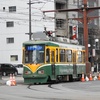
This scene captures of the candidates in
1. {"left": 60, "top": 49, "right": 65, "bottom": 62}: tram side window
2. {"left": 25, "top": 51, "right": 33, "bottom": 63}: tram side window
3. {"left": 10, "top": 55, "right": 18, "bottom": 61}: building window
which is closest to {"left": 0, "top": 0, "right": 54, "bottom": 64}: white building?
{"left": 10, "top": 55, "right": 18, "bottom": 61}: building window

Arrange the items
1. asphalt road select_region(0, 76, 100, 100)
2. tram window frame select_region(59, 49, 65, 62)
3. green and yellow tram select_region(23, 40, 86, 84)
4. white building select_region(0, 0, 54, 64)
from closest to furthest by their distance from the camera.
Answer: asphalt road select_region(0, 76, 100, 100) → green and yellow tram select_region(23, 40, 86, 84) → tram window frame select_region(59, 49, 65, 62) → white building select_region(0, 0, 54, 64)

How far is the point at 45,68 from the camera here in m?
29.6

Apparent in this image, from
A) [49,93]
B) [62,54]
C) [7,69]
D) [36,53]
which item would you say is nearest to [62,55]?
[62,54]

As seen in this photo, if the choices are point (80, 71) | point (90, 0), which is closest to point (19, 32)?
point (90, 0)

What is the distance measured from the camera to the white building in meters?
66.4

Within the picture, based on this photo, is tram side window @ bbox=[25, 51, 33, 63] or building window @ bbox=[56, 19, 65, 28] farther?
building window @ bbox=[56, 19, 65, 28]

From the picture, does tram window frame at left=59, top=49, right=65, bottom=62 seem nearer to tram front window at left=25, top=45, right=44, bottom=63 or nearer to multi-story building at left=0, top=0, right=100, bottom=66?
tram front window at left=25, top=45, right=44, bottom=63

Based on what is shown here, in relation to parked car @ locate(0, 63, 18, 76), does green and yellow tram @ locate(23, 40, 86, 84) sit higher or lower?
higher

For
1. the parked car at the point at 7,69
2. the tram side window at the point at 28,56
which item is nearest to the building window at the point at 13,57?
the parked car at the point at 7,69

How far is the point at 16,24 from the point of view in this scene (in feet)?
221

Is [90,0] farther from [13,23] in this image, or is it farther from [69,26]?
[13,23]

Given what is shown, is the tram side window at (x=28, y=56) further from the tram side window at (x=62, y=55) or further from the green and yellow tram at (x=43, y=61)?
the tram side window at (x=62, y=55)

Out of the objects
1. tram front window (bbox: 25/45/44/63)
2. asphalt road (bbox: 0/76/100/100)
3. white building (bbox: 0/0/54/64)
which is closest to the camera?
asphalt road (bbox: 0/76/100/100)

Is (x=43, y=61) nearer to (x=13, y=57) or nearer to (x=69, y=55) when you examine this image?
(x=69, y=55)
